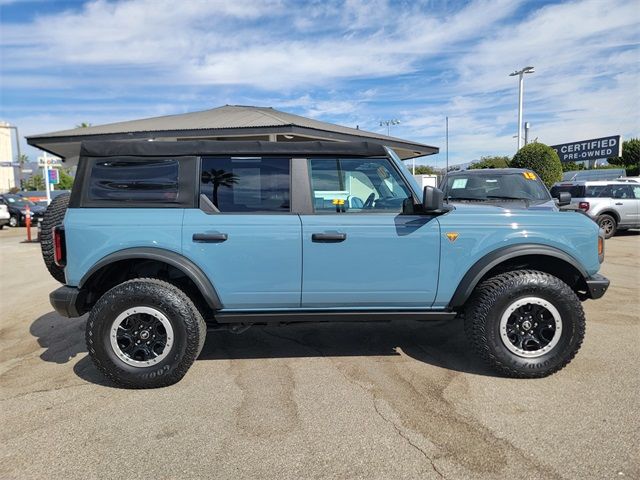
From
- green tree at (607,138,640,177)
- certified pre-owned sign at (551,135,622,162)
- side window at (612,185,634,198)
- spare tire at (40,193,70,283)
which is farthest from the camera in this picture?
green tree at (607,138,640,177)

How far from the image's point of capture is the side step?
360 centimetres

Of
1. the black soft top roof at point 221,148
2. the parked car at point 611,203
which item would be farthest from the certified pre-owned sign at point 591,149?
the black soft top roof at point 221,148

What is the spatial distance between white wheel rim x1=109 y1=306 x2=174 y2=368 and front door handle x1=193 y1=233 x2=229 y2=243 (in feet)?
2.05

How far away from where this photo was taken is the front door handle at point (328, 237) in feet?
11.5

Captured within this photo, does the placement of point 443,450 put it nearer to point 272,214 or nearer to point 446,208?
point 446,208

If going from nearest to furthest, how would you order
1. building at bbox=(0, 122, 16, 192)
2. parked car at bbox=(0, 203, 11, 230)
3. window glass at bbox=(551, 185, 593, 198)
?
1. window glass at bbox=(551, 185, 593, 198)
2. parked car at bbox=(0, 203, 11, 230)
3. building at bbox=(0, 122, 16, 192)

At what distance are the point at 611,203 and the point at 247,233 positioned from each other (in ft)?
42.6

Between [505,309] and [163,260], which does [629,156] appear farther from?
[163,260]

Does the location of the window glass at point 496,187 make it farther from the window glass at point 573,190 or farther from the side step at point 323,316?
the window glass at point 573,190

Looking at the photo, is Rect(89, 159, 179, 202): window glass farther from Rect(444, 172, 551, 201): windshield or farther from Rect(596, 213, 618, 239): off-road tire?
Rect(596, 213, 618, 239): off-road tire

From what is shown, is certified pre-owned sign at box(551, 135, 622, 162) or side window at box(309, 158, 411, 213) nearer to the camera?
side window at box(309, 158, 411, 213)

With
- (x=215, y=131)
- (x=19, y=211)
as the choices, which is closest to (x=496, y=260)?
(x=215, y=131)

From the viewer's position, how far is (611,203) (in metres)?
13.0

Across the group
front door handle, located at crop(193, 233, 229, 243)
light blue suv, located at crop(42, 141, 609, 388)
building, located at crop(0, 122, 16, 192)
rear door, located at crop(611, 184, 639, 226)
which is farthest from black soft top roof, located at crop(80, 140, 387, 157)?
building, located at crop(0, 122, 16, 192)
